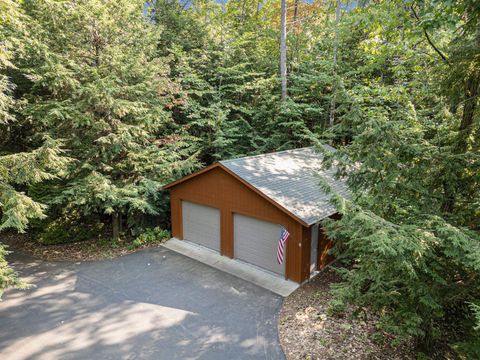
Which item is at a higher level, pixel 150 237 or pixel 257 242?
→ pixel 257 242

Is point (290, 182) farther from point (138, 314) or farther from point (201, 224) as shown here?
point (138, 314)

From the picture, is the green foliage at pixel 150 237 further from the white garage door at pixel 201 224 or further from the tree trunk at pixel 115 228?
the white garage door at pixel 201 224

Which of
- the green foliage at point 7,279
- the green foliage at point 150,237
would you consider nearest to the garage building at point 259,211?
the green foliage at point 150,237

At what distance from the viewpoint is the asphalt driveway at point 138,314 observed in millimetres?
6695

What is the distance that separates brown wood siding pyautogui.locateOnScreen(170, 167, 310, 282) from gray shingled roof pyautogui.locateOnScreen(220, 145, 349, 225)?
12.8 inches

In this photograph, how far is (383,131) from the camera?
514 centimetres

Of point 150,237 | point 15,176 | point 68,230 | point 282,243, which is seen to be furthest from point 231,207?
point 68,230

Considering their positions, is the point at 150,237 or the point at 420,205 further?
the point at 150,237

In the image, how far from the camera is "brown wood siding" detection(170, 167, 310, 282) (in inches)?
360

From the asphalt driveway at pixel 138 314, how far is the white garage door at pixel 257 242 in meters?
1.07

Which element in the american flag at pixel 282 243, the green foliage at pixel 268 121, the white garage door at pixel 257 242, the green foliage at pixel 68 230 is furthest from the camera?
the green foliage at pixel 68 230

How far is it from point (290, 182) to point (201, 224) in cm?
400

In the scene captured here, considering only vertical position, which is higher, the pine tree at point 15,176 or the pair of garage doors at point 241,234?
the pine tree at point 15,176

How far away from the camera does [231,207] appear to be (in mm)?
10719
